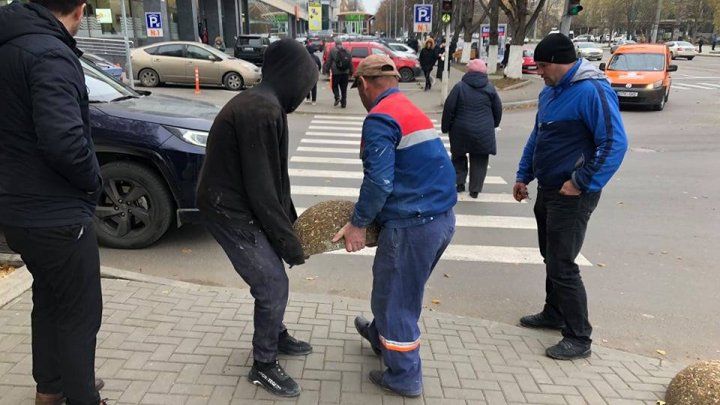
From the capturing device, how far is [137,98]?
5629 millimetres

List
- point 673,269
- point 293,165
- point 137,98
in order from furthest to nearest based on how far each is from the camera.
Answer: point 293,165, point 137,98, point 673,269

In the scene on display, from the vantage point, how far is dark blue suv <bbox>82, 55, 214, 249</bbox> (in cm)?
480

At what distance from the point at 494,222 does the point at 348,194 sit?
2030 millimetres

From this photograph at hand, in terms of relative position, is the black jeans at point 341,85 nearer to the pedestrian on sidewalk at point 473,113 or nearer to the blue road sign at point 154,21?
the blue road sign at point 154,21

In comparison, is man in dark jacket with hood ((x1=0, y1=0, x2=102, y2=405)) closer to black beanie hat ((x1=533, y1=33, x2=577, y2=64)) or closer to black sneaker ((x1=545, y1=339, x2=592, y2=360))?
black beanie hat ((x1=533, y1=33, x2=577, y2=64))

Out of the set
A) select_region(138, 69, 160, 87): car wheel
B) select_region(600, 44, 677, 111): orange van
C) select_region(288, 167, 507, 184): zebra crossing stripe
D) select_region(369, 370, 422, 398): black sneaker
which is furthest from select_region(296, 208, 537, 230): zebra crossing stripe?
select_region(138, 69, 160, 87): car wheel

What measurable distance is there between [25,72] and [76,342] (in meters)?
1.19

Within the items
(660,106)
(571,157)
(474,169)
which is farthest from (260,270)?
(660,106)

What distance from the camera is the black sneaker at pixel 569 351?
3.42m

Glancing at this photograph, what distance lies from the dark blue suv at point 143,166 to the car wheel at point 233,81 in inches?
539

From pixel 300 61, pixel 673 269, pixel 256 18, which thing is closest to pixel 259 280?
pixel 300 61

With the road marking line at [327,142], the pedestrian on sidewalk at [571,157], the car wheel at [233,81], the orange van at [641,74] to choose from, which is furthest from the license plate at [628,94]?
the pedestrian on sidewalk at [571,157]

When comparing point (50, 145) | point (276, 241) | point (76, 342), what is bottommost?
point (76, 342)

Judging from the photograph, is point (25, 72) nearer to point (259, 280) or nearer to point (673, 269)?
point (259, 280)
